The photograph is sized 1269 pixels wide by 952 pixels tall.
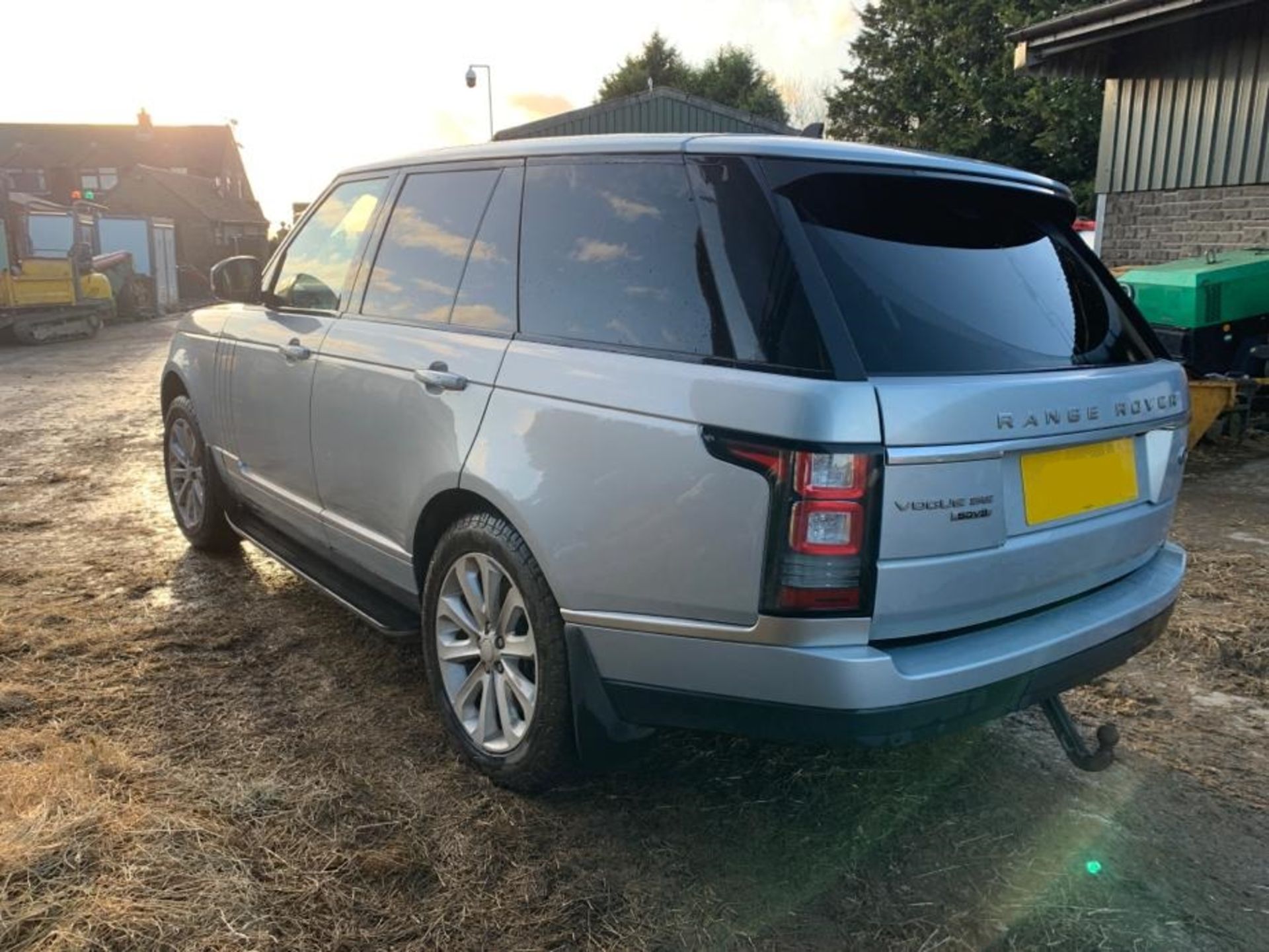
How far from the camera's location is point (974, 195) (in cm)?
→ 256

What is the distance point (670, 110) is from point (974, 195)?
64.2 feet

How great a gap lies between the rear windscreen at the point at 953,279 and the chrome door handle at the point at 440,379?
1092 millimetres

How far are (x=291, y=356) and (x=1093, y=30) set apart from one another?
9529mm

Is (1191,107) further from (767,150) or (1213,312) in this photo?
(767,150)

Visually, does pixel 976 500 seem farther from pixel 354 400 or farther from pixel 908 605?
pixel 354 400

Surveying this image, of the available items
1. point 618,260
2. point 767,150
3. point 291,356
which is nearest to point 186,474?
point 291,356

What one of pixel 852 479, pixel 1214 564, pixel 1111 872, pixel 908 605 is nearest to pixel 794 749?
pixel 1111 872

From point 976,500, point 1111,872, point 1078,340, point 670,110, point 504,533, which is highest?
point 670,110

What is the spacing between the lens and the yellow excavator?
57.2 feet

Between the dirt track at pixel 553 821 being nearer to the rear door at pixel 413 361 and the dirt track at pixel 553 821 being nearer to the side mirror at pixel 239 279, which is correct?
the rear door at pixel 413 361

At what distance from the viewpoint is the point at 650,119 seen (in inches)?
823

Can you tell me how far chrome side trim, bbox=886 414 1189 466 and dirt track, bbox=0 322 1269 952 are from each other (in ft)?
3.64

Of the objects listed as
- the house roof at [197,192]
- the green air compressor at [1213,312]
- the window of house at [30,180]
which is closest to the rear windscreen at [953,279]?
the green air compressor at [1213,312]

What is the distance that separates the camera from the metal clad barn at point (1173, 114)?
9.46m
